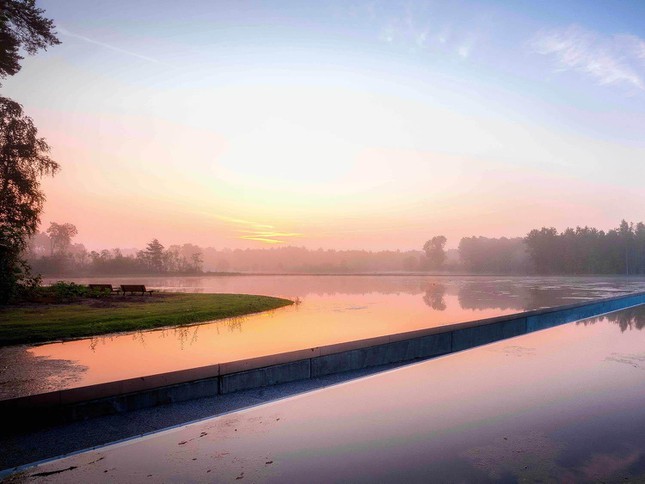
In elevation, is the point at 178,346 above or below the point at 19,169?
below

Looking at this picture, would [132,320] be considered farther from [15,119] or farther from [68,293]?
[15,119]

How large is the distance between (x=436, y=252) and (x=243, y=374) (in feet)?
499

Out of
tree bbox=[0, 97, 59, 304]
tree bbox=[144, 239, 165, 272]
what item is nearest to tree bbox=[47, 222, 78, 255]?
tree bbox=[144, 239, 165, 272]

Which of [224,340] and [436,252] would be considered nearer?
[224,340]

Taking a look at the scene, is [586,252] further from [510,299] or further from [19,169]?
[19,169]

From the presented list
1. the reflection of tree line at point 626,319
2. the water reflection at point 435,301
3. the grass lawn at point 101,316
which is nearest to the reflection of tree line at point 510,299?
the water reflection at point 435,301

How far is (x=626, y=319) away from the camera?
68.2 feet

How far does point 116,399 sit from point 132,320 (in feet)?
34.2

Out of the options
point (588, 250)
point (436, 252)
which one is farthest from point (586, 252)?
point (436, 252)

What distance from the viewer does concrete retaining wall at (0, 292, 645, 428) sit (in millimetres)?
7213

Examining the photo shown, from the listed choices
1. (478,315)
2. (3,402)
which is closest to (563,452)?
(3,402)

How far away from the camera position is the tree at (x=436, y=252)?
155 metres

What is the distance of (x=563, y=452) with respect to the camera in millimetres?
6195

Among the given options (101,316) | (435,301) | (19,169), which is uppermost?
(19,169)
